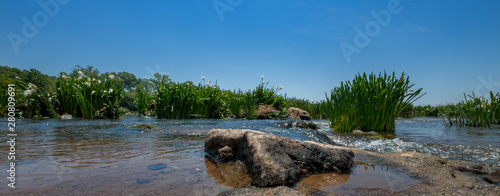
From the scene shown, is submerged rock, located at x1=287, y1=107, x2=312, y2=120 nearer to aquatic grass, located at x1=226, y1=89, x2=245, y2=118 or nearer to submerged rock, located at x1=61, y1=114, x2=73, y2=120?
aquatic grass, located at x1=226, y1=89, x2=245, y2=118

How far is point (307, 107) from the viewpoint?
18859mm

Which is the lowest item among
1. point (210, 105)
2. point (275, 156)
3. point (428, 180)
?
point (428, 180)

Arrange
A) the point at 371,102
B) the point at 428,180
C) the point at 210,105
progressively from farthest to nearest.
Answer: the point at 210,105 < the point at 371,102 < the point at 428,180

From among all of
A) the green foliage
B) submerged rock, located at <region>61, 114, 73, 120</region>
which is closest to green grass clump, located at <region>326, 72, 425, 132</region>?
submerged rock, located at <region>61, 114, 73, 120</region>

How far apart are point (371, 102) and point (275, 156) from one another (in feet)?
17.9

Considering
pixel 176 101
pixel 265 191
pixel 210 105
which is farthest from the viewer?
pixel 210 105

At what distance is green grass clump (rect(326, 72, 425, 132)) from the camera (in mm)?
6855

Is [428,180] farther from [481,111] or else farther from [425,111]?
[425,111]

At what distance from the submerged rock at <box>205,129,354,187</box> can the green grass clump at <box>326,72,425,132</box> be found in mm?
4359

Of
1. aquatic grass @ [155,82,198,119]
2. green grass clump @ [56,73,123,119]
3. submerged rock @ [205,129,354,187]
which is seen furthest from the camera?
aquatic grass @ [155,82,198,119]

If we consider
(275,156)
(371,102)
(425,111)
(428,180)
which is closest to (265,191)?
(275,156)

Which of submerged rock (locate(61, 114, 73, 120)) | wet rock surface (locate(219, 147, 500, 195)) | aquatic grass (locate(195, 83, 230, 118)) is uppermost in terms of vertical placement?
aquatic grass (locate(195, 83, 230, 118))

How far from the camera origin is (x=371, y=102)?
6.87m

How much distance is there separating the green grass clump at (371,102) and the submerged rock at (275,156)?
4.36 meters
